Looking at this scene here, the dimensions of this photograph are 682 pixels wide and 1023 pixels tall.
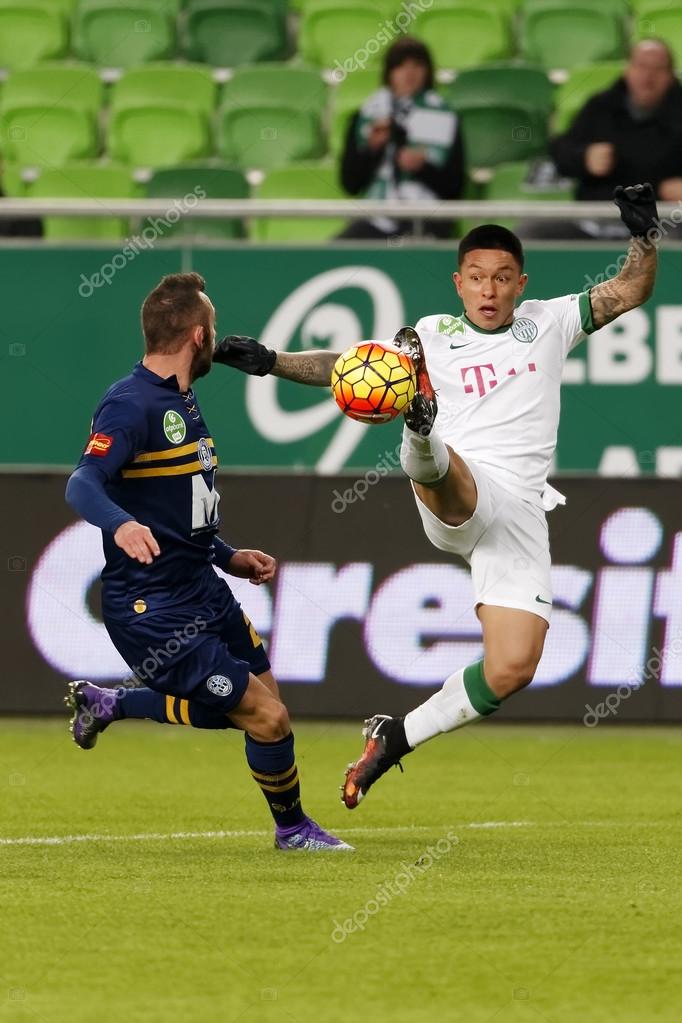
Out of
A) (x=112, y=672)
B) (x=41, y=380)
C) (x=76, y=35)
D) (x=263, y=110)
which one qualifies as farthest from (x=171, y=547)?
(x=76, y=35)

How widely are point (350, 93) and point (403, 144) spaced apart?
7.95ft

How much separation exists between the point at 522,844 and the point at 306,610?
3.85 meters

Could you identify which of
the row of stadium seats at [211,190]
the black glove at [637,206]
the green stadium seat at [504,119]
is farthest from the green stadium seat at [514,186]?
the black glove at [637,206]

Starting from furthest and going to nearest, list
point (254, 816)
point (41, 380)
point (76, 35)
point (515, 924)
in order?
point (76, 35) < point (41, 380) < point (254, 816) < point (515, 924)

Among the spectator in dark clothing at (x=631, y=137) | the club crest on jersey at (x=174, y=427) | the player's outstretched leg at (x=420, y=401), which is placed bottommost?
the club crest on jersey at (x=174, y=427)

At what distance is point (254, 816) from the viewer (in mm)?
8094

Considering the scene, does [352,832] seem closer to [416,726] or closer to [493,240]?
[416,726]

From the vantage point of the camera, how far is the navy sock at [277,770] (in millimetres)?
6738

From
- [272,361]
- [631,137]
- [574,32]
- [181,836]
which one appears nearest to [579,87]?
[574,32]

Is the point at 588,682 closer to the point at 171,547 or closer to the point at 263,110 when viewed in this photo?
the point at 171,547

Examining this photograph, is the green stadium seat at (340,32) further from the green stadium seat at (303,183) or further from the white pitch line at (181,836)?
the white pitch line at (181,836)

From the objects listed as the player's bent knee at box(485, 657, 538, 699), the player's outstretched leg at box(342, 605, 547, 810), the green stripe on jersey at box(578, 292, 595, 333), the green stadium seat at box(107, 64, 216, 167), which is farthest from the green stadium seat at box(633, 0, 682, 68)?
the player's bent knee at box(485, 657, 538, 699)

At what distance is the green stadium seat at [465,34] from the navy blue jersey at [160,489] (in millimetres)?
8696

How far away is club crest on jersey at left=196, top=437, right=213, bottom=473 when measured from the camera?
6.79m
